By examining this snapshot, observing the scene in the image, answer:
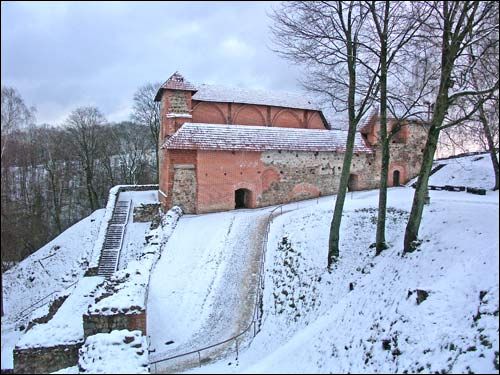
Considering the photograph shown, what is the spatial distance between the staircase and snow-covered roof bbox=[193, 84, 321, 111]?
822cm

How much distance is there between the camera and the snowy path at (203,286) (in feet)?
35.8

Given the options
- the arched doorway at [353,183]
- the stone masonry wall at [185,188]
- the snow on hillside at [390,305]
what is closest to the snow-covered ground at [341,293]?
the snow on hillside at [390,305]

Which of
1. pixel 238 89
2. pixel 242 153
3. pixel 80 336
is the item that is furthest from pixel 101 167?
pixel 80 336

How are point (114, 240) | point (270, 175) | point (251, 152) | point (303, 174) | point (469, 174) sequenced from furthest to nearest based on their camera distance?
1. point (303, 174)
2. point (469, 174)
3. point (270, 175)
4. point (251, 152)
5. point (114, 240)

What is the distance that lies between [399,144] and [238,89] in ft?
36.7

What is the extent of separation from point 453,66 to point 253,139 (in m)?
13.9

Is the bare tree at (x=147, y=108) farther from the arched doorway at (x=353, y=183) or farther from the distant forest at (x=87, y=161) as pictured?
the arched doorway at (x=353, y=183)


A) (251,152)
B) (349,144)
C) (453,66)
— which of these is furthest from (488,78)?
(251,152)

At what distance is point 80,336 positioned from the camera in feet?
36.7

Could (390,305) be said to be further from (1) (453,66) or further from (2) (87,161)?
(2) (87,161)

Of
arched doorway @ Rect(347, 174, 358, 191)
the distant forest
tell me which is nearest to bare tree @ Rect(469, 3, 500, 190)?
arched doorway @ Rect(347, 174, 358, 191)

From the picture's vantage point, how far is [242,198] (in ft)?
76.3

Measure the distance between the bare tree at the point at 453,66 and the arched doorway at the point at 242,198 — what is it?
12938 millimetres

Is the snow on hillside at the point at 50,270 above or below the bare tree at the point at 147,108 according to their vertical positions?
below
